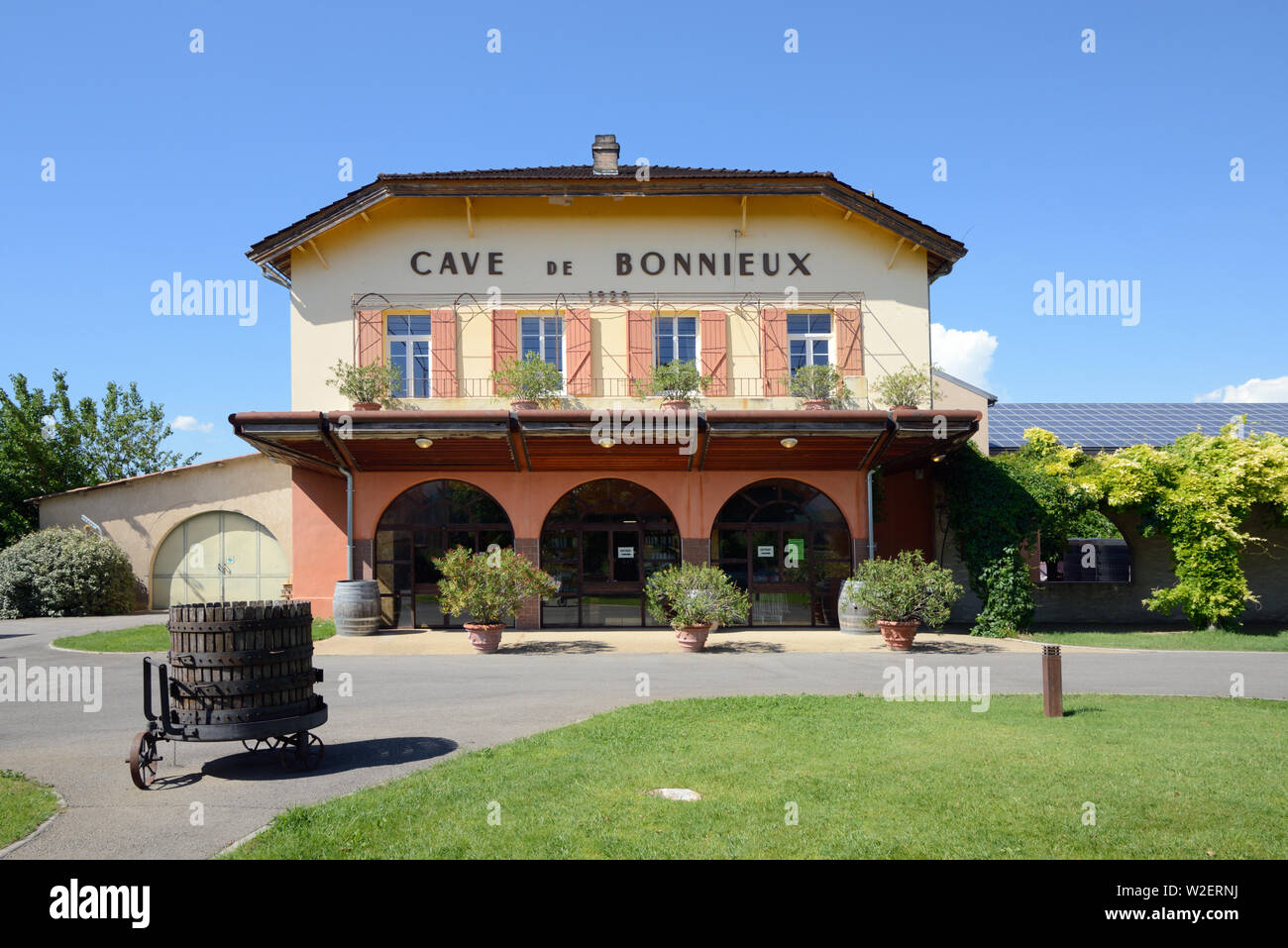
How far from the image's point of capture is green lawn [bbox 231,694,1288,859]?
4.91 m

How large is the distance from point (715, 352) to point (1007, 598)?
7976mm

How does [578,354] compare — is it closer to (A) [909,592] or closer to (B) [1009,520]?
(A) [909,592]

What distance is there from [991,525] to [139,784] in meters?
15.7

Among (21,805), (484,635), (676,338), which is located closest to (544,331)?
(676,338)

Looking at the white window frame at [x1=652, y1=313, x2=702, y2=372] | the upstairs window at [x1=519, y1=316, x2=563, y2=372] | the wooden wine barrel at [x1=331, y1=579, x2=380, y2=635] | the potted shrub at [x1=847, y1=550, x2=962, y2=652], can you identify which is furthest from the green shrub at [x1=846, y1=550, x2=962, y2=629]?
the wooden wine barrel at [x1=331, y1=579, x2=380, y2=635]

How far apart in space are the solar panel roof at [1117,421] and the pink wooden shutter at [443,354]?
1514 cm

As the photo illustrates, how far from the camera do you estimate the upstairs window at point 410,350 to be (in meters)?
19.3

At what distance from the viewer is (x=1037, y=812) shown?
5.43 meters

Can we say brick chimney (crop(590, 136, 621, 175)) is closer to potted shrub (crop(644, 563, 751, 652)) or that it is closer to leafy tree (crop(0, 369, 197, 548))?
potted shrub (crop(644, 563, 751, 652))

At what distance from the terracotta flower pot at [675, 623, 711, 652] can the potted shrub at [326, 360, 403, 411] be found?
7.94 meters

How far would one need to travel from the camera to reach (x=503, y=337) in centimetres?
1905

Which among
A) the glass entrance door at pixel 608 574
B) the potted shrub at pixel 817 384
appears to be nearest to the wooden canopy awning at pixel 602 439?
the potted shrub at pixel 817 384
